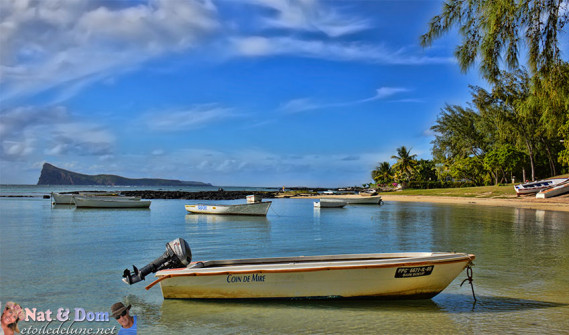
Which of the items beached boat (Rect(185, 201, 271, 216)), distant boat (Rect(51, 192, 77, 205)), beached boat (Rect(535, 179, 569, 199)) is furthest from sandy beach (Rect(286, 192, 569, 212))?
distant boat (Rect(51, 192, 77, 205))

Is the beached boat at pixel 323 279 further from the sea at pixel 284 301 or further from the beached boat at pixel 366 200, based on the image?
the beached boat at pixel 366 200

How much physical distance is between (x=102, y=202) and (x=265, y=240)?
32.0 metres

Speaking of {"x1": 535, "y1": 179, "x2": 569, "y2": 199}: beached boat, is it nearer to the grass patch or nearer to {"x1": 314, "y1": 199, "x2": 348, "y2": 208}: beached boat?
the grass patch

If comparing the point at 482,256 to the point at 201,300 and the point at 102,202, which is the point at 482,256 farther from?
the point at 102,202

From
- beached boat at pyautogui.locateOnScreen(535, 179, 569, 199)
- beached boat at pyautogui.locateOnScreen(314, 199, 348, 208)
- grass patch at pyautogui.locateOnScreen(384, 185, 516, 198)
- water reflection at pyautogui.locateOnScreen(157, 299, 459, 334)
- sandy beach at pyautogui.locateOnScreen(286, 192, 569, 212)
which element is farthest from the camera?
grass patch at pyautogui.locateOnScreen(384, 185, 516, 198)

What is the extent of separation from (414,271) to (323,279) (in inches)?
70.2

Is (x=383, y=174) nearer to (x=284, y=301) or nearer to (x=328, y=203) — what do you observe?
(x=328, y=203)

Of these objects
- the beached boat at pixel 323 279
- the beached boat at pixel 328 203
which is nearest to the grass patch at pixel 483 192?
the beached boat at pixel 328 203

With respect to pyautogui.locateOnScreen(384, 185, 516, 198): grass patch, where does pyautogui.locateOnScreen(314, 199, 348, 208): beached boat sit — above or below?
below

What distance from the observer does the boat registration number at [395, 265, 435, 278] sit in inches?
316

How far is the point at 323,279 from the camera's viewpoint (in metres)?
8.09

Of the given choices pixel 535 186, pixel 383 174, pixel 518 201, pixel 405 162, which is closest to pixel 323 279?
pixel 518 201

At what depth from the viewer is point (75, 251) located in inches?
644

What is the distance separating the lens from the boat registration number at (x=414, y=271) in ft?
26.3
